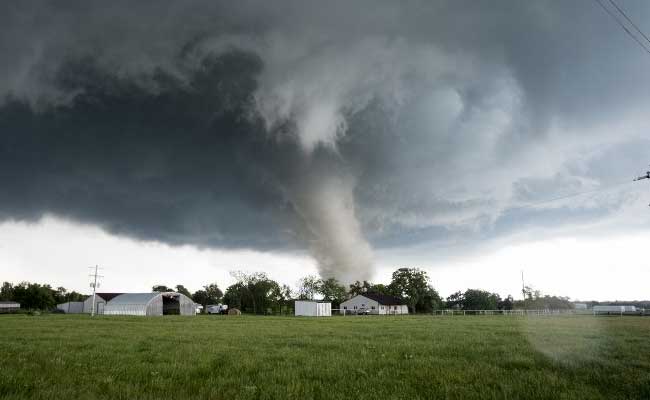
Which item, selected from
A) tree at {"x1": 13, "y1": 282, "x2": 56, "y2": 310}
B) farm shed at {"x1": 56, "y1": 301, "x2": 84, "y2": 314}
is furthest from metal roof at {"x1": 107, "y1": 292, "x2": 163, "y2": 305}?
tree at {"x1": 13, "y1": 282, "x2": 56, "y2": 310}

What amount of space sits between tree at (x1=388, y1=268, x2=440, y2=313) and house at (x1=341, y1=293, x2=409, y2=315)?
6.05m

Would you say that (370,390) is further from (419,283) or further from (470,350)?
(419,283)

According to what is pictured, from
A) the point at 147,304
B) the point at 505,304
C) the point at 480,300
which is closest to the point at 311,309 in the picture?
the point at 147,304

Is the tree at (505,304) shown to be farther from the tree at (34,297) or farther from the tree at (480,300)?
the tree at (34,297)

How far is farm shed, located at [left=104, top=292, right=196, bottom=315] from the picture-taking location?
104438 millimetres

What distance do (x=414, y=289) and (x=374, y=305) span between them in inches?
901

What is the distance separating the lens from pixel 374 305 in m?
136

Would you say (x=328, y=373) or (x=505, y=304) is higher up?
(x=328, y=373)

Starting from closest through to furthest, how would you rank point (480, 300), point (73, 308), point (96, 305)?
point (96, 305)
point (73, 308)
point (480, 300)

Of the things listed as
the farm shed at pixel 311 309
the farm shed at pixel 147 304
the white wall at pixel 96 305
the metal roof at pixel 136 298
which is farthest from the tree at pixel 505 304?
the white wall at pixel 96 305

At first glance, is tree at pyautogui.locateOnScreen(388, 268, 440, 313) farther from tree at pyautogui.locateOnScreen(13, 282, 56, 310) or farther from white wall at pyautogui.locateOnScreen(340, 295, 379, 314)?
tree at pyautogui.locateOnScreen(13, 282, 56, 310)

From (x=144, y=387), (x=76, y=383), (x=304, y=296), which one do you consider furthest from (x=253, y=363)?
(x=304, y=296)

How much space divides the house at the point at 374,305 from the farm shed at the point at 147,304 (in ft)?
160

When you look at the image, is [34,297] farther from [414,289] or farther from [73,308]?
[414,289]
